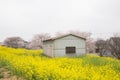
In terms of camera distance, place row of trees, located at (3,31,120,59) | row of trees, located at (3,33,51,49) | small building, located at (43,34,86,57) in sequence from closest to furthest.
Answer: small building, located at (43,34,86,57) < row of trees, located at (3,31,120,59) < row of trees, located at (3,33,51,49)

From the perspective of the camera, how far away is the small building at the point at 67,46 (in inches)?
1264

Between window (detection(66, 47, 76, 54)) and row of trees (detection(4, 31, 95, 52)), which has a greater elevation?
row of trees (detection(4, 31, 95, 52))

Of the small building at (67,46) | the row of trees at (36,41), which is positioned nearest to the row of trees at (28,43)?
the row of trees at (36,41)

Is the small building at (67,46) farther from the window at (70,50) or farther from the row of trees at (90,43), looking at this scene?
the row of trees at (90,43)

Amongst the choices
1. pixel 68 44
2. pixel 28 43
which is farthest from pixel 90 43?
pixel 68 44

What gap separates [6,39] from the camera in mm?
92562

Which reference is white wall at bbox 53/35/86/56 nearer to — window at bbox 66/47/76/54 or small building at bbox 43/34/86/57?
small building at bbox 43/34/86/57

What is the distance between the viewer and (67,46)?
32594 millimetres

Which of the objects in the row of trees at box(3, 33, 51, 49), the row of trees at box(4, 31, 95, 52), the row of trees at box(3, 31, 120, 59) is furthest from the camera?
the row of trees at box(3, 33, 51, 49)

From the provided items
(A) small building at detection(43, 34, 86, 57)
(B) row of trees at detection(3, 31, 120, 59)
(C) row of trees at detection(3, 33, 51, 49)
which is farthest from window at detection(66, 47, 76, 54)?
(C) row of trees at detection(3, 33, 51, 49)

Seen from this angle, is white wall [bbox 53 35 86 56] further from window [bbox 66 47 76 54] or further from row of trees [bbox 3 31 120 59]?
row of trees [bbox 3 31 120 59]

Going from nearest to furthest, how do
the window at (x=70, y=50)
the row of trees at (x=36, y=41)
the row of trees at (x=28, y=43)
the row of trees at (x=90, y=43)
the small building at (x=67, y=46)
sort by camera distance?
the small building at (x=67, y=46) → the window at (x=70, y=50) → the row of trees at (x=90, y=43) → the row of trees at (x=36, y=41) → the row of trees at (x=28, y=43)

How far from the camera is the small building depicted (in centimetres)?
3209

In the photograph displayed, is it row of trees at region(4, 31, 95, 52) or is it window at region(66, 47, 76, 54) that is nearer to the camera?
window at region(66, 47, 76, 54)
